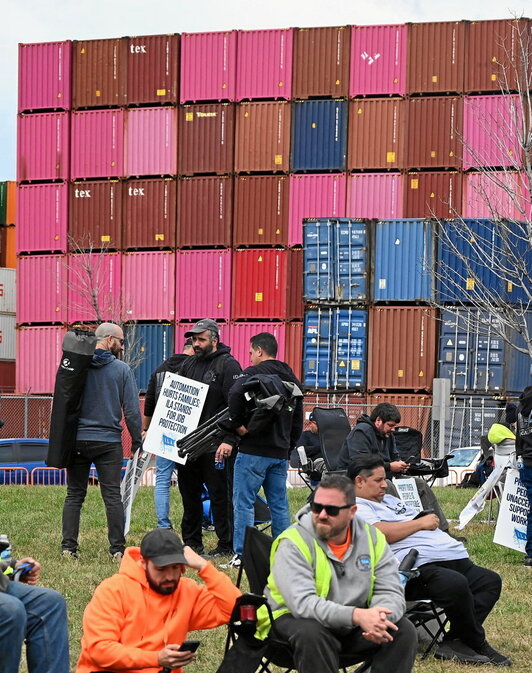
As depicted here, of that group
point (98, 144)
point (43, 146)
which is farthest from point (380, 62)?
point (43, 146)

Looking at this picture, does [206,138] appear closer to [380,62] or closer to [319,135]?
[319,135]

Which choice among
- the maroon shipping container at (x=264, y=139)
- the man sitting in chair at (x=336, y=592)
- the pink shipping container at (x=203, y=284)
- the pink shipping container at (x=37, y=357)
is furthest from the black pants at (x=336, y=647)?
the pink shipping container at (x=37, y=357)

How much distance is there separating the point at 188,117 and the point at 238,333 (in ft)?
23.4

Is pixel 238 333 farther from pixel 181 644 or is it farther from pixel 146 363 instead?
pixel 181 644

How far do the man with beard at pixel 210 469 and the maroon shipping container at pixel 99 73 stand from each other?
29.6m

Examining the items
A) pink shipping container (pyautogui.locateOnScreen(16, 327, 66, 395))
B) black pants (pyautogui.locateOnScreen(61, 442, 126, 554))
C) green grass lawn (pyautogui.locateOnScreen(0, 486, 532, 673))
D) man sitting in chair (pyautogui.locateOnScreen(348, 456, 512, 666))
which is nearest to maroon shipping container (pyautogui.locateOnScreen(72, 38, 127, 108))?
pink shipping container (pyautogui.locateOnScreen(16, 327, 66, 395))

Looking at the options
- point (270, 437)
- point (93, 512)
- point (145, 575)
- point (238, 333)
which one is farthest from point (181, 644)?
point (238, 333)

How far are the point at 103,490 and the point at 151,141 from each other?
29478 millimetres

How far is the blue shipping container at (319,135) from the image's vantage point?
120 feet

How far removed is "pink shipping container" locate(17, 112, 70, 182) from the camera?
40062 millimetres

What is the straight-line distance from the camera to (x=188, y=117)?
38.4 metres

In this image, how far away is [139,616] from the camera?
17.4 ft

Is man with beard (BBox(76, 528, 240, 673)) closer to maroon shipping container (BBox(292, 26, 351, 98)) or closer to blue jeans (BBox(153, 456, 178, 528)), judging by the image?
blue jeans (BBox(153, 456, 178, 528))

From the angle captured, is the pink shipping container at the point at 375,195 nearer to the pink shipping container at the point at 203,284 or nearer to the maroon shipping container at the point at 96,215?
the pink shipping container at the point at 203,284
